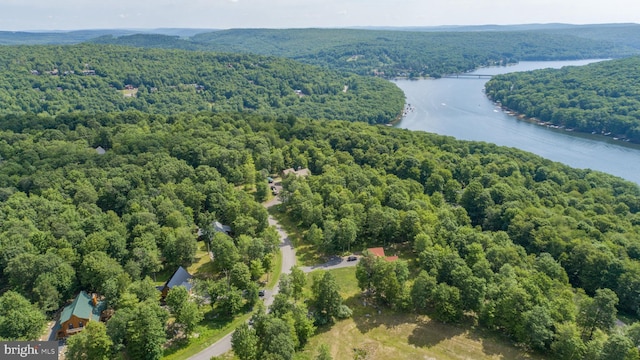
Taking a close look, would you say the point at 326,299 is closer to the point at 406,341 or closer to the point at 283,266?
the point at 406,341

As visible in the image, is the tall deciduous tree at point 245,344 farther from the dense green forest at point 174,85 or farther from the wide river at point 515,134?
the dense green forest at point 174,85

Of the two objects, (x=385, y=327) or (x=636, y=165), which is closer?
(x=385, y=327)

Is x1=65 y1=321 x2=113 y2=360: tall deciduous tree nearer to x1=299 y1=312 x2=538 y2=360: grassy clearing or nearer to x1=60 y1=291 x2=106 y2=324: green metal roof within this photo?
x1=60 y1=291 x2=106 y2=324: green metal roof

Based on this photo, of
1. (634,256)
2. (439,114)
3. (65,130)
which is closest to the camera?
(634,256)

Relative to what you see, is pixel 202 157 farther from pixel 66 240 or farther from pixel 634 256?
pixel 634 256

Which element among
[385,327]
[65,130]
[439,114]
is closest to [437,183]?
[385,327]

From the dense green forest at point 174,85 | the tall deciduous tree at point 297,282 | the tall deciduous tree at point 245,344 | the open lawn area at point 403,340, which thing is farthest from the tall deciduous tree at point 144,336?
the dense green forest at point 174,85
